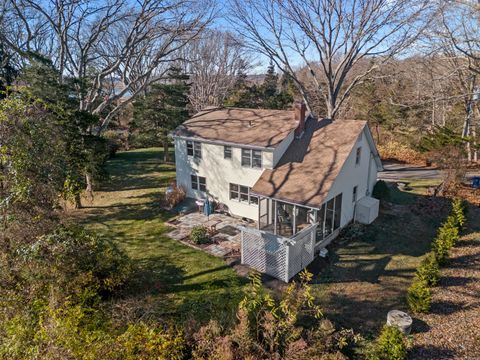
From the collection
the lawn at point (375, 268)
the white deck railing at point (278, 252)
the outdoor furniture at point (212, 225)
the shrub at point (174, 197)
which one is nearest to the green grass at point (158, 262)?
the shrub at point (174, 197)

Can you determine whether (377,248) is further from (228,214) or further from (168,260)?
(168,260)

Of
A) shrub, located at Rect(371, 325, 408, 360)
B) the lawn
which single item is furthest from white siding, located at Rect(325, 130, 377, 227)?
shrub, located at Rect(371, 325, 408, 360)

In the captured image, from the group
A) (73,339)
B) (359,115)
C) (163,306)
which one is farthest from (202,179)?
(359,115)

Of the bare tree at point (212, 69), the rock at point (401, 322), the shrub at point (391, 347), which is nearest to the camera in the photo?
the shrub at point (391, 347)

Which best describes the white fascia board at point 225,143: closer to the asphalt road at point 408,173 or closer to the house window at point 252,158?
the house window at point 252,158

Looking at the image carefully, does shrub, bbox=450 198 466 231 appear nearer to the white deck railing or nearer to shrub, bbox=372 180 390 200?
shrub, bbox=372 180 390 200

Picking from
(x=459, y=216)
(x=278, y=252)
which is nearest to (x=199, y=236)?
(x=278, y=252)
